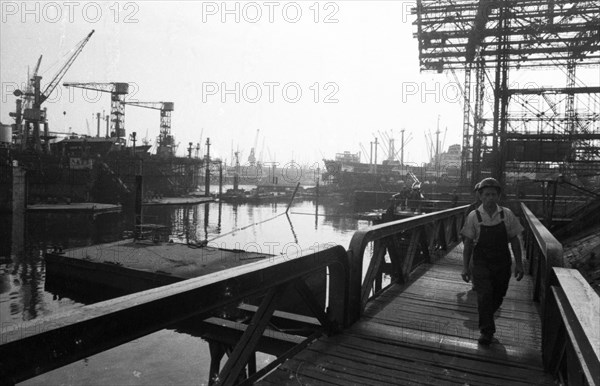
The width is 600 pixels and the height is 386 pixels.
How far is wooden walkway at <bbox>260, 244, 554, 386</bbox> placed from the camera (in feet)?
11.3

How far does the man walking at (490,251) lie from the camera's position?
4359 mm

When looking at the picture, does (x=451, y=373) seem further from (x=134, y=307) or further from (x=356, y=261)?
(x=134, y=307)

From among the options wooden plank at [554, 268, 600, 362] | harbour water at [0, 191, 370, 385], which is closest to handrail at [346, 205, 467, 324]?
harbour water at [0, 191, 370, 385]

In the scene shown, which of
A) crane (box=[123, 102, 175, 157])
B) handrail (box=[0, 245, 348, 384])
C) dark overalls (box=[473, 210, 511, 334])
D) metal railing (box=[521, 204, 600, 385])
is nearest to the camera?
handrail (box=[0, 245, 348, 384])

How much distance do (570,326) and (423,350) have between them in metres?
1.83

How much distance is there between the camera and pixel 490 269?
4.39 meters

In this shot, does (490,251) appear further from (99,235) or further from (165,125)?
(165,125)

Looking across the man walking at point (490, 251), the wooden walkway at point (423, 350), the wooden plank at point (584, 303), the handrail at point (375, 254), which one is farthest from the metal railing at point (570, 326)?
the handrail at point (375, 254)

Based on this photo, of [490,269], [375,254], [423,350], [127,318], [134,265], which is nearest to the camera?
[127,318]

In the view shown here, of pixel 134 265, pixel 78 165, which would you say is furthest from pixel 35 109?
pixel 134 265

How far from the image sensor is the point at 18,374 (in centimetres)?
150

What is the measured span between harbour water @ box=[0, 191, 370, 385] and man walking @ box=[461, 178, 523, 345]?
2.03m

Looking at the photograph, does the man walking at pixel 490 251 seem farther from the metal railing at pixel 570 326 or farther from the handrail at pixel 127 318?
the handrail at pixel 127 318

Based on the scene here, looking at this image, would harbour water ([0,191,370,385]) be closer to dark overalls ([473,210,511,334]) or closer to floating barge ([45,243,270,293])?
floating barge ([45,243,270,293])
